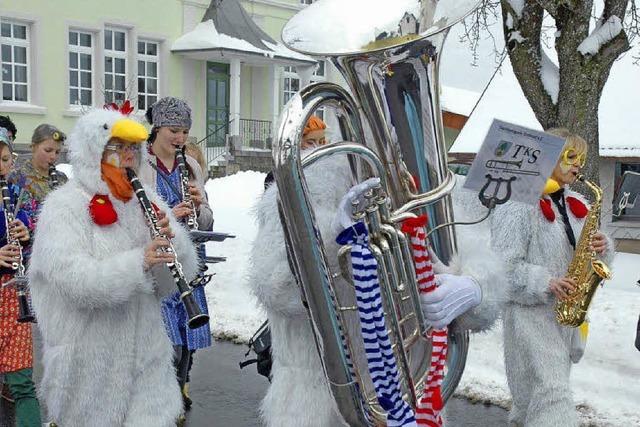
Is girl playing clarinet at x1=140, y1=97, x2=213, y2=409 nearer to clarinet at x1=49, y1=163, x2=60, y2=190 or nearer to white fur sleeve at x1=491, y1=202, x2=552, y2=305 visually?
clarinet at x1=49, y1=163, x2=60, y2=190

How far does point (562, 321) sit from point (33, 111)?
1609 centimetres

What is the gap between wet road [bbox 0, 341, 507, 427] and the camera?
16.4 feet

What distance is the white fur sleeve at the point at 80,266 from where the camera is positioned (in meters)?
3.11

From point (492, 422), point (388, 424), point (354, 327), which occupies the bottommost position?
point (492, 422)

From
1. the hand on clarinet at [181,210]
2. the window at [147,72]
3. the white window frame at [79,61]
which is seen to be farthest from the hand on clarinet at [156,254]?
the window at [147,72]

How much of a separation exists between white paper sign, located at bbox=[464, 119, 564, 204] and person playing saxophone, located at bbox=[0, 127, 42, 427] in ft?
8.22

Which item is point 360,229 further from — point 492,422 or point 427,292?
point 492,422

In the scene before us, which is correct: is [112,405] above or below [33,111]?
below

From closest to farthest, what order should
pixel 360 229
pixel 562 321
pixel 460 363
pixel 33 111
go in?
pixel 360 229 → pixel 460 363 → pixel 562 321 → pixel 33 111

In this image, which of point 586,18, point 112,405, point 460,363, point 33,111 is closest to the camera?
point 460,363

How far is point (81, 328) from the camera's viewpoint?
3.26 metres

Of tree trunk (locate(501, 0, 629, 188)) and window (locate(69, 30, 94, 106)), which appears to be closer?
tree trunk (locate(501, 0, 629, 188))

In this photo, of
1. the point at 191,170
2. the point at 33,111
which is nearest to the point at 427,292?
the point at 191,170

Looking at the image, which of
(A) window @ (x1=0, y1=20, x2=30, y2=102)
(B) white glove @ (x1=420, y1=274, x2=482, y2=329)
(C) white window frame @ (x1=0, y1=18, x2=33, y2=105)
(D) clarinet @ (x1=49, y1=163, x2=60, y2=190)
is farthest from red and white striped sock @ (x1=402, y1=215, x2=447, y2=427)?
(A) window @ (x1=0, y1=20, x2=30, y2=102)
